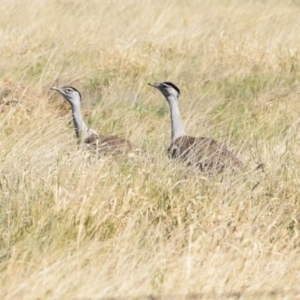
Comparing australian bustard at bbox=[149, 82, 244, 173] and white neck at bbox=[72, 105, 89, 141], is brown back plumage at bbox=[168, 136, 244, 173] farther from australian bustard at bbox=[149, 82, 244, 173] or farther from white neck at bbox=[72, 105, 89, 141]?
white neck at bbox=[72, 105, 89, 141]

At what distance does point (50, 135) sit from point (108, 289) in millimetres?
2616

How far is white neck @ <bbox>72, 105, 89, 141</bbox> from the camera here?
6.57 metres

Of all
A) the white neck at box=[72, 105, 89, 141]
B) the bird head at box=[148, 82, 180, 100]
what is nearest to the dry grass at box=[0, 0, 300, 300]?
the white neck at box=[72, 105, 89, 141]

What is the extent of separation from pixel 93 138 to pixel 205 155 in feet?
3.50

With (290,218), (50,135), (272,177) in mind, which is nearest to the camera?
(290,218)

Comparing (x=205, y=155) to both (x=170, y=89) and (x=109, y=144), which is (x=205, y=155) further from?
(x=170, y=89)

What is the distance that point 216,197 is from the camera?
480 centimetres

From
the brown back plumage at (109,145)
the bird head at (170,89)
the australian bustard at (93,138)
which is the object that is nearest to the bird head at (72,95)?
the australian bustard at (93,138)

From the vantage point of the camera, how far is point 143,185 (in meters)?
4.91

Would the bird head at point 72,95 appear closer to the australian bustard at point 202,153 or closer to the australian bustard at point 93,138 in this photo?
the australian bustard at point 93,138

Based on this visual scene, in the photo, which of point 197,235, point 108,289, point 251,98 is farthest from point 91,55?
Answer: point 108,289

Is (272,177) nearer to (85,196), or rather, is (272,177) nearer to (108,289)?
(85,196)

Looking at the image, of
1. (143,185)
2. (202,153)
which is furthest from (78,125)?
(143,185)

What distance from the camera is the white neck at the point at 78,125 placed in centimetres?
657
